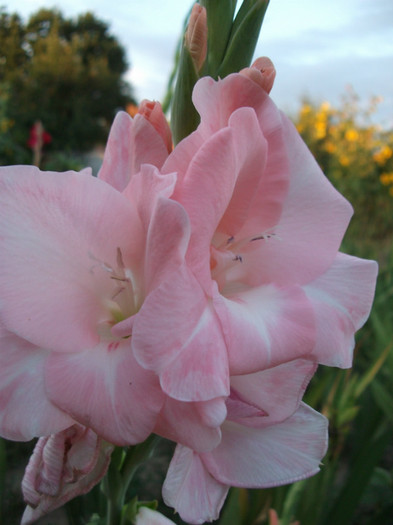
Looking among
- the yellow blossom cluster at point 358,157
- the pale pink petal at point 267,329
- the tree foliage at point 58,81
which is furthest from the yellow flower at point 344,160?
the pale pink petal at point 267,329

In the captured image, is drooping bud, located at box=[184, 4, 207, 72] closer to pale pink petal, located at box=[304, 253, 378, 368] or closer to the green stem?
pale pink petal, located at box=[304, 253, 378, 368]

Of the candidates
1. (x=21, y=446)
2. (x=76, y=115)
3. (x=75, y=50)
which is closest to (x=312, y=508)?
(x=21, y=446)

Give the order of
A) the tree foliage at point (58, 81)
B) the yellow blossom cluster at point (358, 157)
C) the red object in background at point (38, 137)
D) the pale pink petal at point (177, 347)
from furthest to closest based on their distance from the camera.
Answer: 1. the tree foliage at point (58, 81)
2. the yellow blossom cluster at point (358, 157)
3. the red object in background at point (38, 137)
4. the pale pink petal at point (177, 347)

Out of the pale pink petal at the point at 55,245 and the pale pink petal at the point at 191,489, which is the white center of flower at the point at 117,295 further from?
the pale pink petal at the point at 191,489

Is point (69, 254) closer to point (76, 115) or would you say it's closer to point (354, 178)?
point (354, 178)

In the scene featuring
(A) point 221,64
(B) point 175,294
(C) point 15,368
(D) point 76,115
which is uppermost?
(A) point 221,64
